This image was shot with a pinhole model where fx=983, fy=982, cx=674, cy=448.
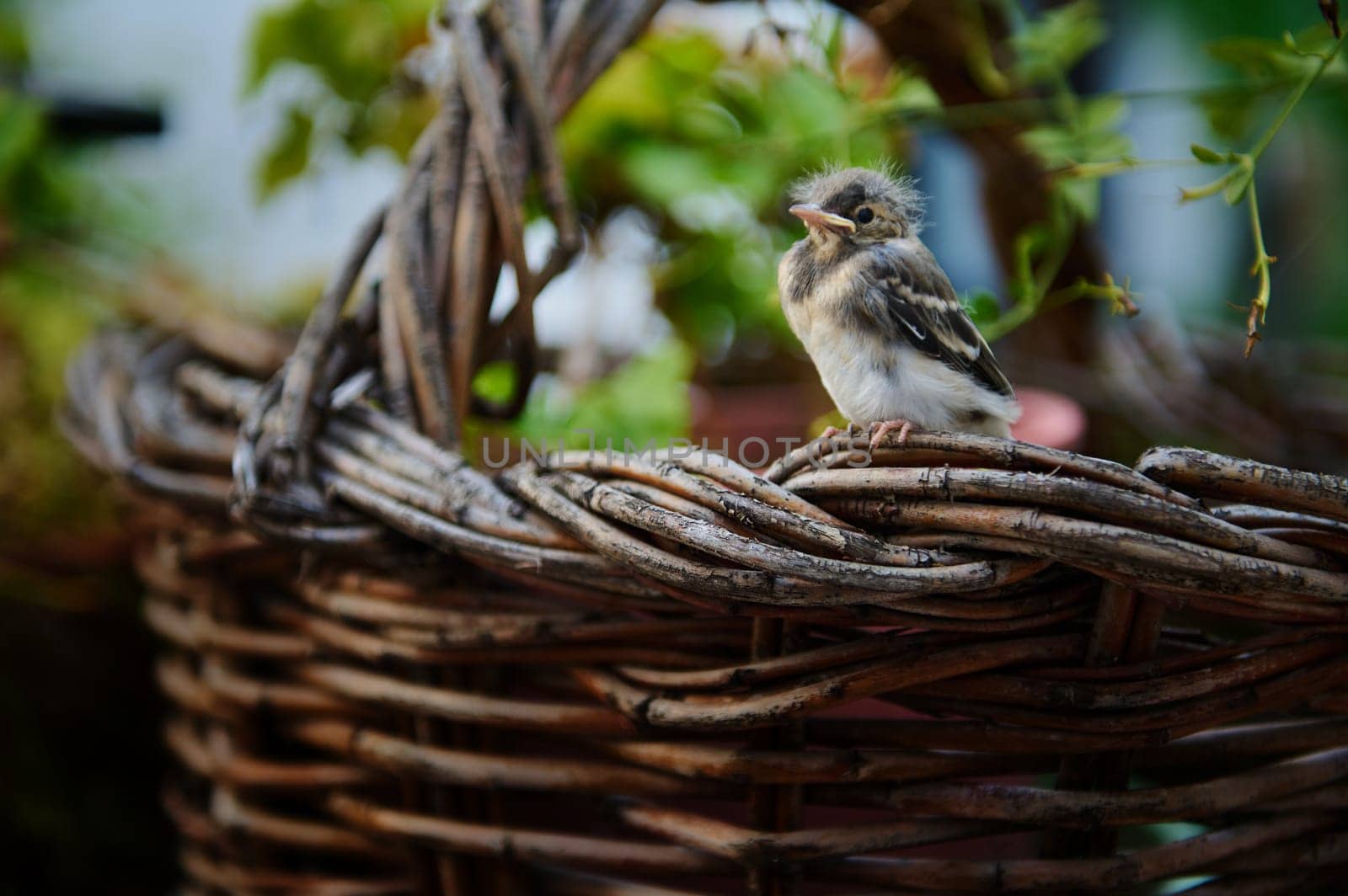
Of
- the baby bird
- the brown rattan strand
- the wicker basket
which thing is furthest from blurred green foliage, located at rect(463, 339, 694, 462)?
the brown rattan strand

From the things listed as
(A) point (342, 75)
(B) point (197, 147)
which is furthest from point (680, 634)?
(B) point (197, 147)

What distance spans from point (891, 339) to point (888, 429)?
57 millimetres

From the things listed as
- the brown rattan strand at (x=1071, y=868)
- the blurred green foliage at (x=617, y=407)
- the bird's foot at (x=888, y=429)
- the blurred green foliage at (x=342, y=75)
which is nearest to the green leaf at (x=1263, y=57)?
the bird's foot at (x=888, y=429)

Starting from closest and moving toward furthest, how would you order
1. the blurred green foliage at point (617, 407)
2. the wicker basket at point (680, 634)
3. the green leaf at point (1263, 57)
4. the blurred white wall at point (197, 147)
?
the wicker basket at point (680, 634) < the green leaf at point (1263, 57) < the blurred green foliage at point (617, 407) < the blurred white wall at point (197, 147)

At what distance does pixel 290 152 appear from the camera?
1183 mm

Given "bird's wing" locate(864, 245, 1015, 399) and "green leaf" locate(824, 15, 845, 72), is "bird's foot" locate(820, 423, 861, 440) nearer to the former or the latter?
"bird's wing" locate(864, 245, 1015, 399)

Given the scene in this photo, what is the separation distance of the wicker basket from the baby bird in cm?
7

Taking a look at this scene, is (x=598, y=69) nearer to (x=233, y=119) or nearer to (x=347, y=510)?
(x=347, y=510)

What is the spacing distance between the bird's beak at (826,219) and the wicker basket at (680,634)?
0.52ft

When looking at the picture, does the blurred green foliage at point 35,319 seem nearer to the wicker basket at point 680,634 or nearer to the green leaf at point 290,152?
the green leaf at point 290,152

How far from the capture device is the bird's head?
55 centimetres

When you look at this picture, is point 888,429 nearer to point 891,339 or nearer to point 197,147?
point 891,339

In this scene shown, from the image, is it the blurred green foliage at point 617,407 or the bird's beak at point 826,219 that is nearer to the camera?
the bird's beak at point 826,219

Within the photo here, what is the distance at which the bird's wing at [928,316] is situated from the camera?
0.49m
